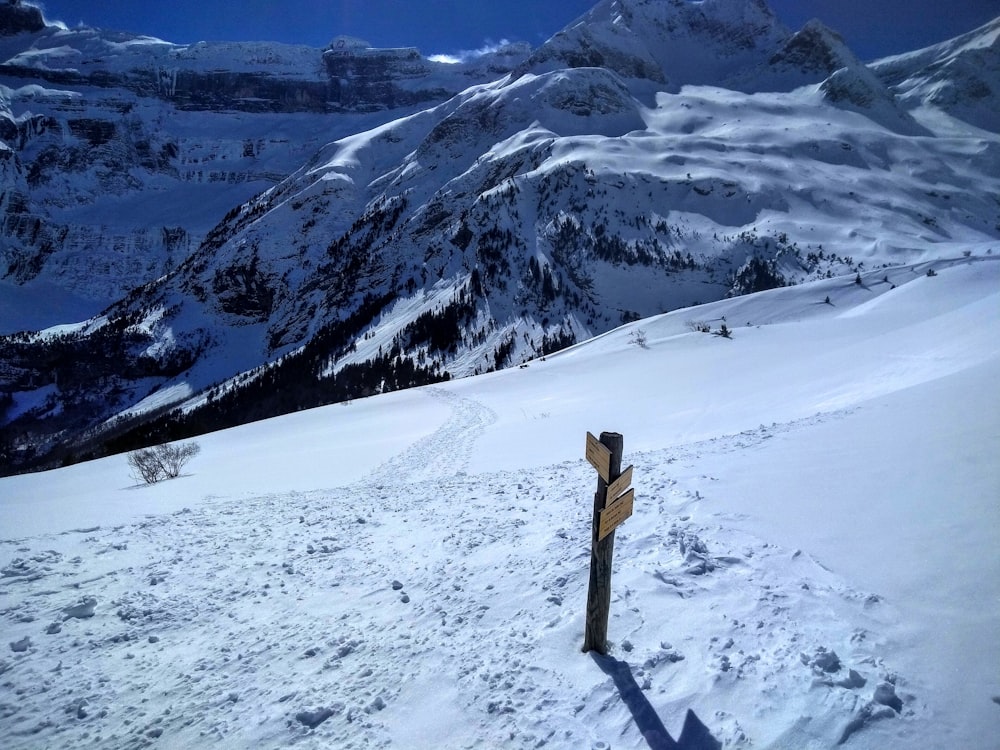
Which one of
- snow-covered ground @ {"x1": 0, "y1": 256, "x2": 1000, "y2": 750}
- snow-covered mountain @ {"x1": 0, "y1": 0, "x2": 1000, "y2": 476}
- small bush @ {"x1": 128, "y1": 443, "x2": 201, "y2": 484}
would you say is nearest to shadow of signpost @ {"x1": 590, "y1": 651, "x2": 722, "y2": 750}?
snow-covered ground @ {"x1": 0, "y1": 256, "x2": 1000, "y2": 750}

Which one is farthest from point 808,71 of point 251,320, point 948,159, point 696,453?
point 696,453

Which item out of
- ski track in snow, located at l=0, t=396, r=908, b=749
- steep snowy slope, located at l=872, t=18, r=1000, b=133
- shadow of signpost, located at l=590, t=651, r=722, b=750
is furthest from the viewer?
steep snowy slope, located at l=872, t=18, r=1000, b=133

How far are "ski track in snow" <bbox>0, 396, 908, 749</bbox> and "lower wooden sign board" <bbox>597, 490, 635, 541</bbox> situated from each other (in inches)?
60.7

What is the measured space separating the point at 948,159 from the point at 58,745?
546 feet

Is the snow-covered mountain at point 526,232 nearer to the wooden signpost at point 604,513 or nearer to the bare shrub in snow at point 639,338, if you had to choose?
the bare shrub in snow at point 639,338

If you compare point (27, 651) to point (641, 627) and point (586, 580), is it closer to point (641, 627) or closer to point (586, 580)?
point (586, 580)

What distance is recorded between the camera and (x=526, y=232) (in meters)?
103

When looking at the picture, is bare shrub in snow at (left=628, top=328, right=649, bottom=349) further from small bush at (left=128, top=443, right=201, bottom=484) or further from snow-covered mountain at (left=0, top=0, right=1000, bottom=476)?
snow-covered mountain at (left=0, top=0, right=1000, bottom=476)

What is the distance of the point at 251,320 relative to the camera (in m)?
158

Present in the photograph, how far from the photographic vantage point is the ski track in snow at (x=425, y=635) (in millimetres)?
4570

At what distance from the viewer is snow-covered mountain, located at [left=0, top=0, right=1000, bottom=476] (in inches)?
3472

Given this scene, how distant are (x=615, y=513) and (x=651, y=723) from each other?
5.93ft

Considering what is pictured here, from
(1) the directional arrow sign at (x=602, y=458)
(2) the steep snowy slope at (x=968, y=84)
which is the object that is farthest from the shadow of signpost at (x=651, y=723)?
(2) the steep snowy slope at (x=968, y=84)

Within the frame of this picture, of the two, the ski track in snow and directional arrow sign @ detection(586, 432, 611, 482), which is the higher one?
directional arrow sign @ detection(586, 432, 611, 482)
